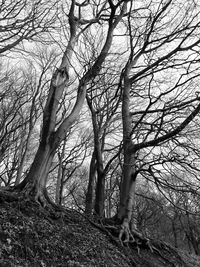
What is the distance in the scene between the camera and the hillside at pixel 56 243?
111 inches

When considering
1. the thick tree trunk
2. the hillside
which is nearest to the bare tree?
the thick tree trunk

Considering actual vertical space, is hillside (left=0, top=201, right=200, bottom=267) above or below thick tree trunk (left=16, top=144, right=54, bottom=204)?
below

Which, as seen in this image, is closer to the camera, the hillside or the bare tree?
the hillside

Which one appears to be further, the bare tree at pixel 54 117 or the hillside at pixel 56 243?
the bare tree at pixel 54 117

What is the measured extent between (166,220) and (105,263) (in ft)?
84.9

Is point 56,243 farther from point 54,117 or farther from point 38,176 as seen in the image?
point 54,117

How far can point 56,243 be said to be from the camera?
3332 millimetres

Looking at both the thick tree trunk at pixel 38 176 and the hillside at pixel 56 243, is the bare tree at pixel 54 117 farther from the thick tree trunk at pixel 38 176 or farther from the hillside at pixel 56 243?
the hillside at pixel 56 243

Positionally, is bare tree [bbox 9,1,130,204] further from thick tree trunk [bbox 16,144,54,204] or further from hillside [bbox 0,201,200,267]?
hillside [bbox 0,201,200,267]

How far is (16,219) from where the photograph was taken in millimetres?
3422

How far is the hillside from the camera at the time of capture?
9.25ft

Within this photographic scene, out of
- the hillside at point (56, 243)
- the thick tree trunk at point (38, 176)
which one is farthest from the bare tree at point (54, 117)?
the hillside at point (56, 243)

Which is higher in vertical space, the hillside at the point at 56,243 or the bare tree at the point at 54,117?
the bare tree at the point at 54,117

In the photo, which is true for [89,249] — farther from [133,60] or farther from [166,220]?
[166,220]
